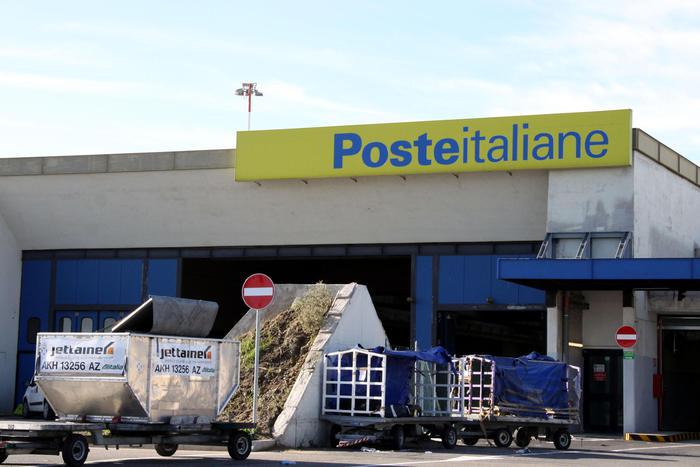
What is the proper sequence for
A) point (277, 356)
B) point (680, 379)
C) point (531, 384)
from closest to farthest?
point (277, 356), point (531, 384), point (680, 379)

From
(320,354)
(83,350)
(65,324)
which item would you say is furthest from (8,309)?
(83,350)

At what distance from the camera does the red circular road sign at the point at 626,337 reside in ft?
104

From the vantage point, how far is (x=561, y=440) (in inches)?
1027

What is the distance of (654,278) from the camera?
30.6m

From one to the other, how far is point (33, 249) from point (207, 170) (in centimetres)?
835

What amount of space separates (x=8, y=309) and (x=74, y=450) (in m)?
27.5

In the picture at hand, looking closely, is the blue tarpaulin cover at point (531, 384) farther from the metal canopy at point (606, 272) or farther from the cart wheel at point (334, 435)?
the metal canopy at point (606, 272)

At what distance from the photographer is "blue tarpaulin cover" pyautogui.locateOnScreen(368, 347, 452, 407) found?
2325 centimetres

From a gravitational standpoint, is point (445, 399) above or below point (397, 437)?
above

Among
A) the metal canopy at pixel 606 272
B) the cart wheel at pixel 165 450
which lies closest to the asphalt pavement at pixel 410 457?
the cart wheel at pixel 165 450

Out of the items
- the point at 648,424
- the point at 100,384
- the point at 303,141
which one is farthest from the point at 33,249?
the point at 100,384

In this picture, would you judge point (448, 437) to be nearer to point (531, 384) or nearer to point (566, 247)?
point (531, 384)

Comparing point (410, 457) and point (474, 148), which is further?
point (474, 148)

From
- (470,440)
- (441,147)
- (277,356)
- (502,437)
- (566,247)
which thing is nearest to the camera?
(277,356)
